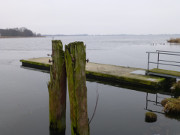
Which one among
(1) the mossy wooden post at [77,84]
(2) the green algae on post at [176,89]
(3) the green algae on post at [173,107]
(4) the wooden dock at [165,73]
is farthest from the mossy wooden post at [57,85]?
(4) the wooden dock at [165,73]

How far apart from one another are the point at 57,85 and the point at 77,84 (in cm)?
85

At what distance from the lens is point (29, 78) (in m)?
14.1

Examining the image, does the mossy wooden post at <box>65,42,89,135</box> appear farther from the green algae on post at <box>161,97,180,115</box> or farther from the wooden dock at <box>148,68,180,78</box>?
the wooden dock at <box>148,68,180,78</box>

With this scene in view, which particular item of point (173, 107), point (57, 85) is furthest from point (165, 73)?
point (57, 85)

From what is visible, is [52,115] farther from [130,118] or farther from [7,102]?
[7,102]

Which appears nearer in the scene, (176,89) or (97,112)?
(97,112)

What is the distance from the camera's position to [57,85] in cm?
551

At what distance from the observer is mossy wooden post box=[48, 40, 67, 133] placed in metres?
5.48

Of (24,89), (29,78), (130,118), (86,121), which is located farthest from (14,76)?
(86,121)

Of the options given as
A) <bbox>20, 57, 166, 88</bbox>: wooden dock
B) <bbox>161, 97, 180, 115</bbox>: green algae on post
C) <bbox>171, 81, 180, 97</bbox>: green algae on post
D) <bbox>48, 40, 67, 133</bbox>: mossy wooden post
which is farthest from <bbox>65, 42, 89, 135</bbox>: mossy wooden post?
<bbox>171, 81, 180, 97</bbox>: green algae on post

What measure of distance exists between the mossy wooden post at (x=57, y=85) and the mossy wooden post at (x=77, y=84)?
1.67ft

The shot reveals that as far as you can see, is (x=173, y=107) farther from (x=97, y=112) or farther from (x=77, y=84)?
(x=77, y=84)

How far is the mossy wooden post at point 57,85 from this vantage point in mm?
5477

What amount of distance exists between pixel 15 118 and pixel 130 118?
4.35 metres
